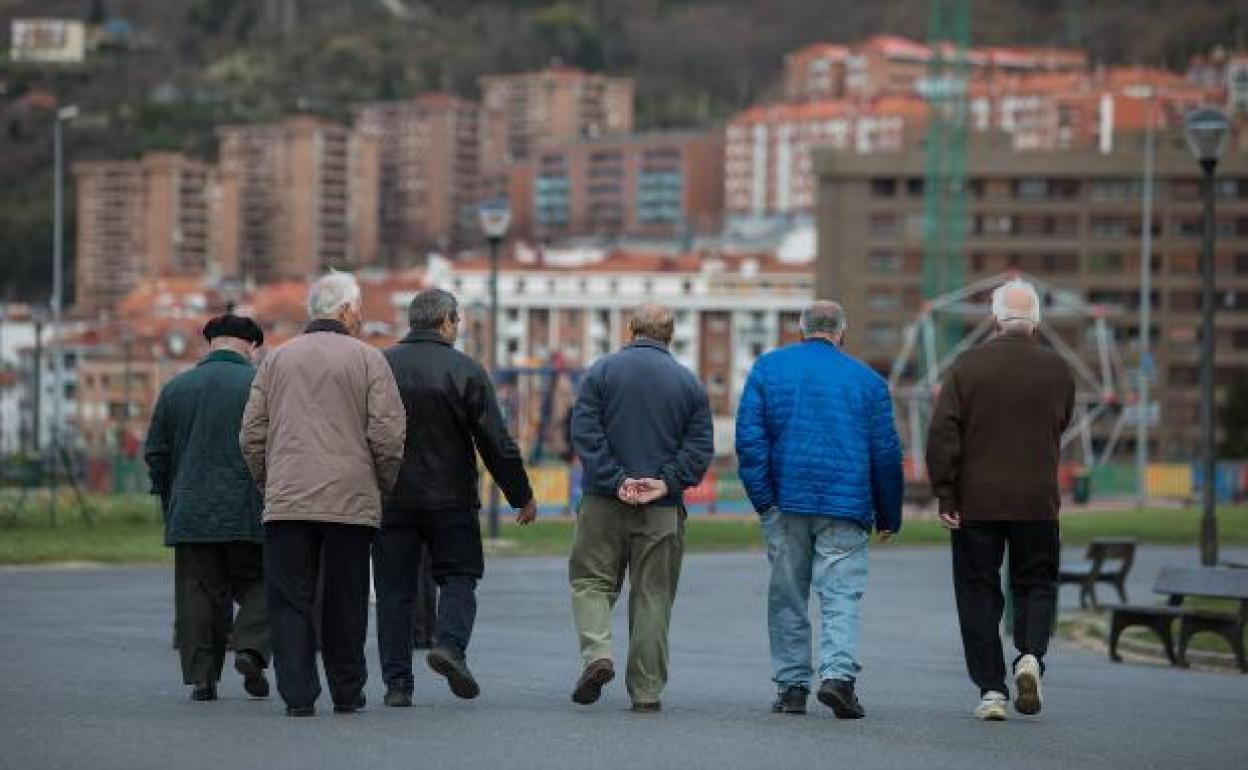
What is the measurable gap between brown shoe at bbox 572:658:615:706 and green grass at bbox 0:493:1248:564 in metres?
17.2

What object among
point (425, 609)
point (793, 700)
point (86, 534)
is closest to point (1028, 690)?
point (793, 700)

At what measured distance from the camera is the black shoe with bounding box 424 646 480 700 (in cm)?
1398

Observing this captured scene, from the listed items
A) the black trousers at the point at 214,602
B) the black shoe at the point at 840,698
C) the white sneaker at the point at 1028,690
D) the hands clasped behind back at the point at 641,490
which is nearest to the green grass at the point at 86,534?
the black trousers at the point at 214,602

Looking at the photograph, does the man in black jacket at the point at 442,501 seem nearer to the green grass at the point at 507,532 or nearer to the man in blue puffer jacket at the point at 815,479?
the man in blue puffer jacket at the point at 815,479

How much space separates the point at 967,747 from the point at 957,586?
4.27ft

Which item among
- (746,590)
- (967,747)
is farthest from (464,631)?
(746,590)

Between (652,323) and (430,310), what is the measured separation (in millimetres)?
1006

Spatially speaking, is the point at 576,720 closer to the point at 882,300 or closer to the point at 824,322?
the point at 824,322

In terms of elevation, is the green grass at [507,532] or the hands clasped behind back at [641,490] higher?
the hands clasped behind back at [641,490]

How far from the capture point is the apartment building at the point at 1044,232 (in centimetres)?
13950

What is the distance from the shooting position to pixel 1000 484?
45.3 feet

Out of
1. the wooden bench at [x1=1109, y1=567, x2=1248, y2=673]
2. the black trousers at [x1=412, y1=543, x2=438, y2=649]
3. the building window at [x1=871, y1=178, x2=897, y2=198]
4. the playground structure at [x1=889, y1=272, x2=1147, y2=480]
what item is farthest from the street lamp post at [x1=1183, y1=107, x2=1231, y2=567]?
the building window at [x1=871, y1=178, x2=897, y2=198]

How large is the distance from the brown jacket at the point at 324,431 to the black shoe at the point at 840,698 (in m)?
2.06

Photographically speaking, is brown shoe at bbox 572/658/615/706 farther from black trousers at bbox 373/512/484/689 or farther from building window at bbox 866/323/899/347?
building window at bbox 866/323/899/347
